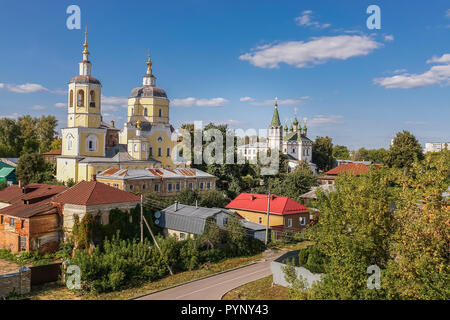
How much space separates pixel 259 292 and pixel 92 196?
12129mm

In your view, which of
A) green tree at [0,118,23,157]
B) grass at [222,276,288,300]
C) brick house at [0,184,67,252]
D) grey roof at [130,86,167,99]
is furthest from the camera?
green tree at [0,118,23,157]

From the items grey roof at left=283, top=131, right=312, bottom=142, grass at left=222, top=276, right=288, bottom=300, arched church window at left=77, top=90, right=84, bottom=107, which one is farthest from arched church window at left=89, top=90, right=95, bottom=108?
grey roof at left=283, top=131, right=312, bottom=142

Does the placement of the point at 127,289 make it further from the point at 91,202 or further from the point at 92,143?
the point at 92,143

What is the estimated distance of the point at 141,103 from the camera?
48.5m

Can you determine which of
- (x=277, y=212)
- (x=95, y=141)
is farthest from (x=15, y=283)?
(x=95, y=141)

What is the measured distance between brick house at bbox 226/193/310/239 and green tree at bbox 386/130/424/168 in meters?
33.5

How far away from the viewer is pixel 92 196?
24031 millimetres

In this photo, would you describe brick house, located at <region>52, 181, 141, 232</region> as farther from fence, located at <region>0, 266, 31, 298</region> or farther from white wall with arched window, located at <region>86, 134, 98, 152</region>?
white wall with arched window, located at <region>86, 134, 98, 152</region>

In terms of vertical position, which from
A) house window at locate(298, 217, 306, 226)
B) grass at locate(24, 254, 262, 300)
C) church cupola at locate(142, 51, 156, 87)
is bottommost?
grass at locate(24, 254, 262, 300)

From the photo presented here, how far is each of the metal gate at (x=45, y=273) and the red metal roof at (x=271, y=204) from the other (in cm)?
1608

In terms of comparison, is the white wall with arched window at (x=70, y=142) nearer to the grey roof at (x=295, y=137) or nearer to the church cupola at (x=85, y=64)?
the church cupola at (x=85, y=64)

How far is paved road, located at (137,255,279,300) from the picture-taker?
1771cm
